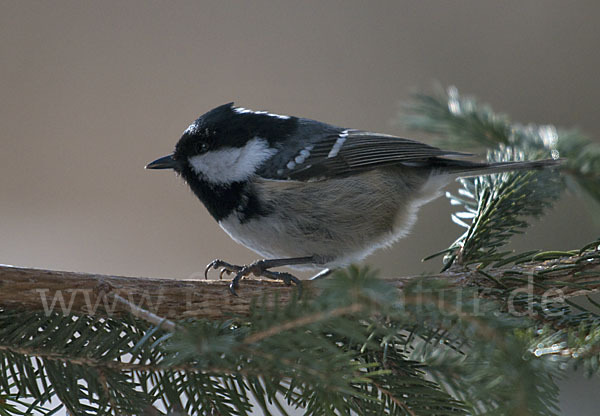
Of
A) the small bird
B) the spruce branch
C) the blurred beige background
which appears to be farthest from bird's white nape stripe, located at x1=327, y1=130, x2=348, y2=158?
the blurred beige background

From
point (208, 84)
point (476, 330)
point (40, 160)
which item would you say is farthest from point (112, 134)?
point (476, 330)

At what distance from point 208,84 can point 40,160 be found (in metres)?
0.79

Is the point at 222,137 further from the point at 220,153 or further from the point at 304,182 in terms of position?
the point at 304,182

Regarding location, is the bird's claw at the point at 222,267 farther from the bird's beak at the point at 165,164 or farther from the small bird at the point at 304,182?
the bird's beak at the point at 165,164

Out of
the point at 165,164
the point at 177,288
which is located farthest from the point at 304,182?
the point at 177,288

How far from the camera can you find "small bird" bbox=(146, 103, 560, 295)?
1013 millimetres

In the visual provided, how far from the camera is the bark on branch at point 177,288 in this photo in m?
0.65

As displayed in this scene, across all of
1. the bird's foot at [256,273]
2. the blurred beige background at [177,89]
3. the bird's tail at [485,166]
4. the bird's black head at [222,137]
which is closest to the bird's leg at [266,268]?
the bird's foot at [256,273]

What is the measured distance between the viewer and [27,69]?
2.38m

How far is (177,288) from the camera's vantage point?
0.72 meters

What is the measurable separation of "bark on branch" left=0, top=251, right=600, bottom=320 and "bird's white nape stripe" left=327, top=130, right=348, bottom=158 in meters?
0.42

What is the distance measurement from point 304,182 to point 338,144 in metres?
0.16

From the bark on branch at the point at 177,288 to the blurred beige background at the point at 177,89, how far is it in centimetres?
156

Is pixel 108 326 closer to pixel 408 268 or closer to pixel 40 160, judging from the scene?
pixel 408 268
